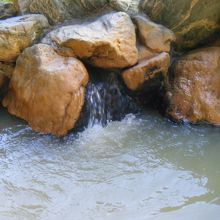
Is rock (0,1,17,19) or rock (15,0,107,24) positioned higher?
rock (15,0,107,24)

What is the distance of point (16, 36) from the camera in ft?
13.4

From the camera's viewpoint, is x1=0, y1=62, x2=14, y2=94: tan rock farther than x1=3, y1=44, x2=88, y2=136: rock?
Yes

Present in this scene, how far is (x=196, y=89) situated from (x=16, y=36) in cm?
195

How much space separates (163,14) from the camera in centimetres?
445

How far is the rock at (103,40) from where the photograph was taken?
3928mm

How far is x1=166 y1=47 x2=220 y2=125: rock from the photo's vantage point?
4.13 metres

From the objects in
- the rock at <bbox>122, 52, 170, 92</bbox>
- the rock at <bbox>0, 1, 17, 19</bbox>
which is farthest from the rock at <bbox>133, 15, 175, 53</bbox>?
the rock at <bbox>0, 1, 17, 19</bbox>

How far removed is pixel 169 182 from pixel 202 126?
1.06 metres

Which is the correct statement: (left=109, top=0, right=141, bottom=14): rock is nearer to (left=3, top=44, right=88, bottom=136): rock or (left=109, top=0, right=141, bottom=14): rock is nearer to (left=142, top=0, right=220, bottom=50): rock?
(left=142, top=0, right=220, bottom=50): rock

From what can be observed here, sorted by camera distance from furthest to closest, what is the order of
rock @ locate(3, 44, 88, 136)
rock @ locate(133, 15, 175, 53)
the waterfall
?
rock @ locate(133, 15, 175, 53) → the waterfall → rock @ locate(3, 44, 88, 136)

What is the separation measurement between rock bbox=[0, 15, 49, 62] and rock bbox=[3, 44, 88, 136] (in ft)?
0.52

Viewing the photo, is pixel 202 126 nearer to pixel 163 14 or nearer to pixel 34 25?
pixel 163 14

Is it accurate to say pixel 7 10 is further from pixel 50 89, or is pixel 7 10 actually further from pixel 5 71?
pixel 50 89

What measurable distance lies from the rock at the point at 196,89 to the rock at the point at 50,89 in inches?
39.5
